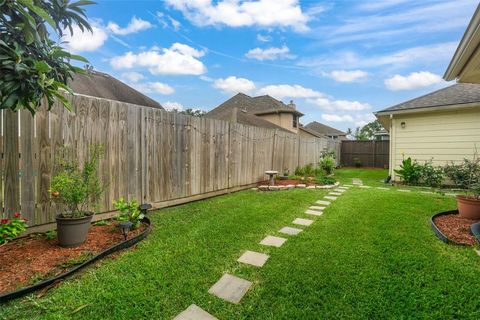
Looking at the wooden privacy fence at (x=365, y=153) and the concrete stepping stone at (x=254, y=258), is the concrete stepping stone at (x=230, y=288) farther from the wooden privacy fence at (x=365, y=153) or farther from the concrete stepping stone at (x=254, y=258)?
the wooden privacy fence at (x=365, y=153)

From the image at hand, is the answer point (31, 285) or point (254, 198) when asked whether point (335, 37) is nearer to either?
point (254, 198)

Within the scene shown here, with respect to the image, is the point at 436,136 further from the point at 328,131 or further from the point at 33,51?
the point at 328,131

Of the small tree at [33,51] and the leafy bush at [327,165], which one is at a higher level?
the small tree at [33,51]

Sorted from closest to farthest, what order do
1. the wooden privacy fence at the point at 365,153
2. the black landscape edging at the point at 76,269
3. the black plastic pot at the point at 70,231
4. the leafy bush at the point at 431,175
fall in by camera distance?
the black landscape edging at the point at 76,269
the black plastic pot at the point at 70,231
the leafy bush at the point at 431,175
the wooden privacy fence at the point at 365,153

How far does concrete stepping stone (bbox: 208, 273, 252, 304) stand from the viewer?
6.15 feet

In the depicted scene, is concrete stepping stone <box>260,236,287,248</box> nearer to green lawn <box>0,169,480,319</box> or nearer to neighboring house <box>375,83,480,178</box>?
green lawn <box>0,169,480,319</box>

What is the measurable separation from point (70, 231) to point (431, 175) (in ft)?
29.5

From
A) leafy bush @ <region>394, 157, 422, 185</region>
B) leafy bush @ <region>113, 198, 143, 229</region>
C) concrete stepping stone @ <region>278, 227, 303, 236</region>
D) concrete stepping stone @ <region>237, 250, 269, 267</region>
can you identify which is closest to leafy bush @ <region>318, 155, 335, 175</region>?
leafy bush @ <region>394, 157, 422, 185</region>

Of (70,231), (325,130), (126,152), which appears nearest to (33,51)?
(70,231)

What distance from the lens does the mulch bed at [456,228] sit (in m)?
2.96

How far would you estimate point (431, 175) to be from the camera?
7.13 m

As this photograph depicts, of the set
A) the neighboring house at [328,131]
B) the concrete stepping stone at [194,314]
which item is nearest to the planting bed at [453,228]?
the concrete stepping stone at [194,314]

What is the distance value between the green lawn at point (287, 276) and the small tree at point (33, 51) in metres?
1.60

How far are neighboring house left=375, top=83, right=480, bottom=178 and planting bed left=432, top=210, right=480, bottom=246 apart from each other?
4.65m
